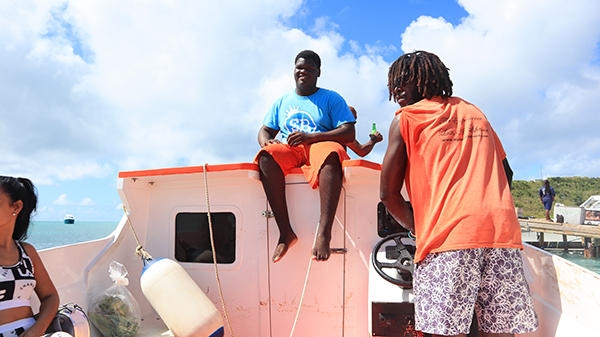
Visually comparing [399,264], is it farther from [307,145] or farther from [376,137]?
[376,137]

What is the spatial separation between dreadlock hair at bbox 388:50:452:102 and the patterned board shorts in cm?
72

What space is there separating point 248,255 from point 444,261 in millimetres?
2166

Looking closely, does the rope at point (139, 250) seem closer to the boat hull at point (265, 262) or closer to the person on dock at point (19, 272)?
the boat hull at point (265, 262)

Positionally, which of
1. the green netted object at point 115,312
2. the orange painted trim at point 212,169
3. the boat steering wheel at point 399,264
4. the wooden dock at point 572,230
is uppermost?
the orange painted trim at point 212,169

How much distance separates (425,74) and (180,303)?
2328 mm

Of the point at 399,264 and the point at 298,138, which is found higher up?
the point at 298,138

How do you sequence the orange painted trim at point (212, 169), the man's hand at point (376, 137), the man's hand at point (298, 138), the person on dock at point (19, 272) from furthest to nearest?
1. the man's hand at point (376, 137)
2. the man's hand at point (298, 138)
3. the orange painted trim at point (212, 169)
4. the person on dock at point (19, 272)

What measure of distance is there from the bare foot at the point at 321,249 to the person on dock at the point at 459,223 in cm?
126

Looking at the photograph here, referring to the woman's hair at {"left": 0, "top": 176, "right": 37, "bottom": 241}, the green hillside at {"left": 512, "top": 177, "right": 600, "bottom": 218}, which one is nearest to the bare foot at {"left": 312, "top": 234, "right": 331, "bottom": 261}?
the woman's hair at {"left": 0, "top": 176, "right": 37, "bottom": 241}

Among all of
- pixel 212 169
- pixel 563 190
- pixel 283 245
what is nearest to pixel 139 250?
pixel 212 169

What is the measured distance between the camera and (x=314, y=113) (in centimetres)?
355

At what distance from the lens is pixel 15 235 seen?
2543 millimetres

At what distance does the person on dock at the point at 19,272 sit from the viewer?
228 cm

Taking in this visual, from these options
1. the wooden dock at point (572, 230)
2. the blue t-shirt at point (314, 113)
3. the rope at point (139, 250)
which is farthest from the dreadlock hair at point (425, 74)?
the wooden dock at point (572, 230)
